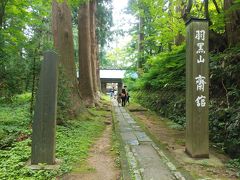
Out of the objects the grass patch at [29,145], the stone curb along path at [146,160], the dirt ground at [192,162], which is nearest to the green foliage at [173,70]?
the dirt ground at [192,162]

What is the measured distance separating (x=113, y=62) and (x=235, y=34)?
49003mm

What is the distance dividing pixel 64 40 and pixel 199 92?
20.0ft

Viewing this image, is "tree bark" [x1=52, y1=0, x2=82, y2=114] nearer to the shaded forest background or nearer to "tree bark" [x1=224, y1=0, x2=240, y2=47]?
the shaded forest background

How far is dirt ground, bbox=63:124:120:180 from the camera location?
544 centimetres

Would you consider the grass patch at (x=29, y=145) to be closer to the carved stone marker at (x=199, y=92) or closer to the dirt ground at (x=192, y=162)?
the dirt ground at (x=192, y=162)

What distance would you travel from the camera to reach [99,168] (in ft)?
19.5

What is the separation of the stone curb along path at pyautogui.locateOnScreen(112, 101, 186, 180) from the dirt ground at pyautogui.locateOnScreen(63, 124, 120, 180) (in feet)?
→ 1.20

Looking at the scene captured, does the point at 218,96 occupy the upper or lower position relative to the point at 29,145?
upper

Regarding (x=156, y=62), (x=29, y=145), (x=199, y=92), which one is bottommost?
(x=29, y=145)

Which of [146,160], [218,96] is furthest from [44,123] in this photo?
[218,96]

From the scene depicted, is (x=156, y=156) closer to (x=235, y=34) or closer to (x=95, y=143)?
(x=95, y=143)

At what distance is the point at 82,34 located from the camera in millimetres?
15789

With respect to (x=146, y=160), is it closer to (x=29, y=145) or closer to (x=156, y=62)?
(x=29, y=145)

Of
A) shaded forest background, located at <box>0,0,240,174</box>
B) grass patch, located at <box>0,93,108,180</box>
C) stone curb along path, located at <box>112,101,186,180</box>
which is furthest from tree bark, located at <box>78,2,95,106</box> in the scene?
stone curb along path, located at <box>112,101,186,180</box>
